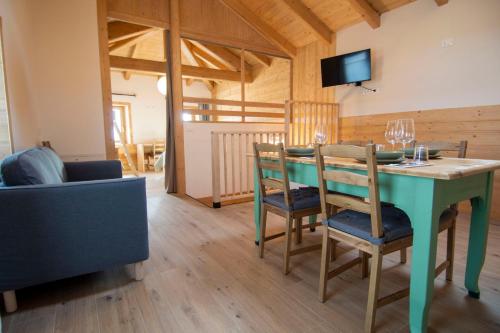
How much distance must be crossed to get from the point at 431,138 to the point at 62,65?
4.87 metres

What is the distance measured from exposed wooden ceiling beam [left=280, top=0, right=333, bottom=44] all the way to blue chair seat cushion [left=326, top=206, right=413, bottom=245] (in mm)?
3921

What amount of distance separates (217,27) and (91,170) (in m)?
3.26

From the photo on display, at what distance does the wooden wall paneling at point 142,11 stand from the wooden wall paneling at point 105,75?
128mm

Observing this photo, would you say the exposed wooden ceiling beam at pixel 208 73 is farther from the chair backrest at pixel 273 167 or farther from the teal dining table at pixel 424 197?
the teal dining table at pixel 424 197

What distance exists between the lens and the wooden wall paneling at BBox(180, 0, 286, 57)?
14.2 ft

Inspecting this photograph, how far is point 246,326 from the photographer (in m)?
1.37

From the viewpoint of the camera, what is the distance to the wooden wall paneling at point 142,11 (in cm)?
375

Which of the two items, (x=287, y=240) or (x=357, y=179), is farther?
(x=287, y=240)

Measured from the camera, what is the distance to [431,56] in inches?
A: 134

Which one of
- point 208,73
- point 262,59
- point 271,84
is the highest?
point 262,59

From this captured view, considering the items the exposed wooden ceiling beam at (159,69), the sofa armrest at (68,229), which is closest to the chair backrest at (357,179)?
the sofa armrest at (68,229)

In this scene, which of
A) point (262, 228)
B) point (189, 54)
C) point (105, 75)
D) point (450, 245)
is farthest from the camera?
point (189, 54)

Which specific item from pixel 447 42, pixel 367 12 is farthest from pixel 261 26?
pixel 447 42

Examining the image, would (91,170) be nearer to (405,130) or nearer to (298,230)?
(298,230)
